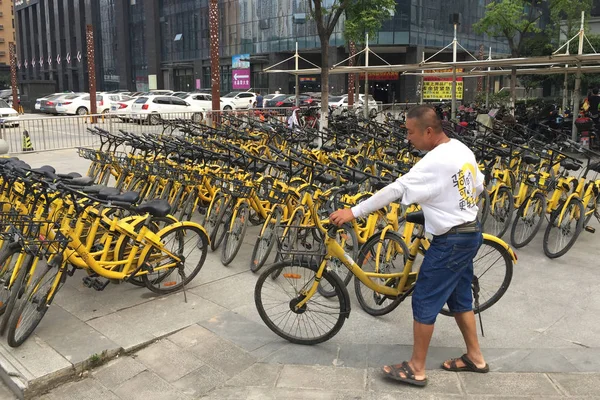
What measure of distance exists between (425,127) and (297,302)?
156 centimetres

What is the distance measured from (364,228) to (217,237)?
6.31ft

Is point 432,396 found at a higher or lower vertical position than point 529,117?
lower

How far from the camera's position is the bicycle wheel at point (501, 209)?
6.19m

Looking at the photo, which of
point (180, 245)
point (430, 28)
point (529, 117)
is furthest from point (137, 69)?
point (180, 245)

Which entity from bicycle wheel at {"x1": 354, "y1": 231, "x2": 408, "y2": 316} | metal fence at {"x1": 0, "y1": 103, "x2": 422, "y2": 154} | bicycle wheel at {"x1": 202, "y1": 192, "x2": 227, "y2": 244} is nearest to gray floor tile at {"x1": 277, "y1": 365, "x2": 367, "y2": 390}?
bicycle wheel at {"x1": 354, "y1": 231, "x2": 408, "y2": 316}

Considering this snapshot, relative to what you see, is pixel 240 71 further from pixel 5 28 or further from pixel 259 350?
pixel 5 28

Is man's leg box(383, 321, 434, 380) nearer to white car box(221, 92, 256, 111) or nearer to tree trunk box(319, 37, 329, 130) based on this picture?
tree trunk box(319, 37, 329, 130)

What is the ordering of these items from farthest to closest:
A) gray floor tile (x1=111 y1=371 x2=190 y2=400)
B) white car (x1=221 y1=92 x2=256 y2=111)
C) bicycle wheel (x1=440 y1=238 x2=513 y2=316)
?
white car (x1=221 y1=92 x2=256 y2=111)
bicycle wheel (x1=440 y1=238 x2=513 y2=316)
gray floor tile (x1=111 y1=371 x2=190 y2=400)

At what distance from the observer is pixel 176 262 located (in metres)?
4.76

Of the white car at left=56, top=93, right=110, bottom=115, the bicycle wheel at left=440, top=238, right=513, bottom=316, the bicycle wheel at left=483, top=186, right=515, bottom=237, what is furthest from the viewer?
the white car at left=56, top=93, right=110, bottom=115

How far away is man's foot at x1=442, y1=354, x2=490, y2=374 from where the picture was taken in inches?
138

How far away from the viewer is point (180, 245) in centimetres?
490

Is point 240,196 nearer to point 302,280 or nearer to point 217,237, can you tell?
point 217,237

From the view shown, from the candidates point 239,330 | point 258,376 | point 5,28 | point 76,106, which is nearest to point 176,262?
point 239,330
